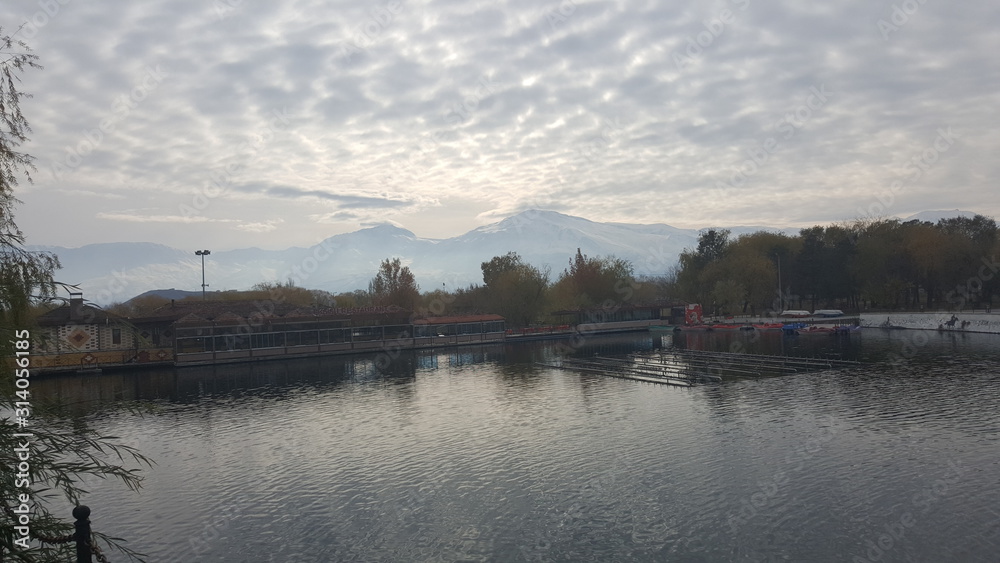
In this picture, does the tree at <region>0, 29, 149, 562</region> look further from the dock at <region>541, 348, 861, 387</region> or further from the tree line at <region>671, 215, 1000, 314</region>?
the tree line at <region>671, 215, 1000, 314</region>

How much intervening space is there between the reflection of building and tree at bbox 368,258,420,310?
29.1 meters

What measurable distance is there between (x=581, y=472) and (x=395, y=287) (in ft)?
343

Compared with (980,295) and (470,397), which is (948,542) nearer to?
(470,397)

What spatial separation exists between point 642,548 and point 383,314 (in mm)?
75955

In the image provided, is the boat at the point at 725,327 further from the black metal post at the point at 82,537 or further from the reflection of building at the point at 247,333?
the black metal post at the point at 82,537

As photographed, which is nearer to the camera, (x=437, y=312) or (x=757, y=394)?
(x=757, y=394)

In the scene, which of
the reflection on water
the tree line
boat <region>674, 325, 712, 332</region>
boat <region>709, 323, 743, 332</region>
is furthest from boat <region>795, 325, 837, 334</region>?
the reflection on water

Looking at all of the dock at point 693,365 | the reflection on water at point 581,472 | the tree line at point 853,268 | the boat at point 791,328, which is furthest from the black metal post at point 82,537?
the tree line at point 853,268

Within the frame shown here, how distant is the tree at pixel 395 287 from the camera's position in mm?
127812

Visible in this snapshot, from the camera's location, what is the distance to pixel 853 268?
367 feet

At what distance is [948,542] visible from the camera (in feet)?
65.6

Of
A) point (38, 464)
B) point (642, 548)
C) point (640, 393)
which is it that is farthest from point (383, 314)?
point (38, 464)

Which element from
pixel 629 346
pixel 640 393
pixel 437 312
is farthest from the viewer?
pixel 437 312

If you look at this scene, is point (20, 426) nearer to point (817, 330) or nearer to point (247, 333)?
point (247, 333)
